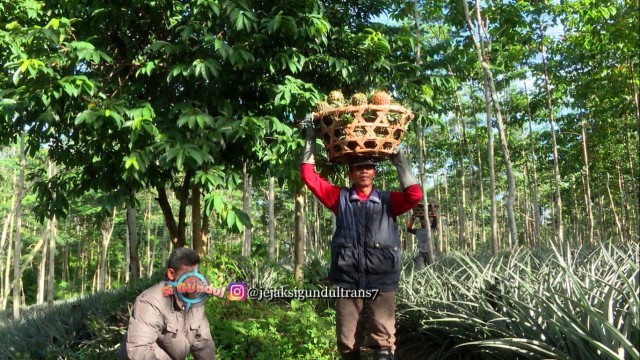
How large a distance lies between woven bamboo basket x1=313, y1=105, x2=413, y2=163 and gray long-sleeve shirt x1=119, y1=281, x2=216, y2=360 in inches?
52.0

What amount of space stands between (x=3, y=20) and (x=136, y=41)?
209cm

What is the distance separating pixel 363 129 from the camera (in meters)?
3.07

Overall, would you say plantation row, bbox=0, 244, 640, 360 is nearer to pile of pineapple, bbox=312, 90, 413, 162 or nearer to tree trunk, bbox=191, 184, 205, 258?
tree trunk, bbox=191, 184, 205, 258

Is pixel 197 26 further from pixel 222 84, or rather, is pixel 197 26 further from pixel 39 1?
pixel 39 1

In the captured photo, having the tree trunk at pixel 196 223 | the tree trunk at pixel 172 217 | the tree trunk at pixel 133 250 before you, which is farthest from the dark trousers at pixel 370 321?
the tree trunk at pixel 133 250

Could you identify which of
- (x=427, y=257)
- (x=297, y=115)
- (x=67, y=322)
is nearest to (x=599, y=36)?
(x=427, y=257)

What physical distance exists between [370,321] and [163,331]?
4.24 ft

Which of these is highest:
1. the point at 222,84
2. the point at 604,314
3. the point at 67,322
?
the point at 222,84

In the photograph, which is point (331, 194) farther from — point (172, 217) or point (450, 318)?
point (172, 217)

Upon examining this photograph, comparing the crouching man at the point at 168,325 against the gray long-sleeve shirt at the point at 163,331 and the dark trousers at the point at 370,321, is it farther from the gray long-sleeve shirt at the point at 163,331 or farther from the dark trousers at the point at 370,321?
the dark trousers at the point at 370,321

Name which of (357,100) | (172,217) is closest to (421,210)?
(172,217)

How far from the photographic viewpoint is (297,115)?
5.19 m

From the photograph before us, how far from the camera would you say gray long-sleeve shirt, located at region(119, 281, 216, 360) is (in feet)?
8.86

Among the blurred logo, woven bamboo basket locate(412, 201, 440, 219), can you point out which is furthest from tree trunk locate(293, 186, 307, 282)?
the blurred logo
